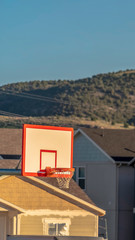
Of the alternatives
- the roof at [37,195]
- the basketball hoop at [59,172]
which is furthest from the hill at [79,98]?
the basketball hoop at [59,172]

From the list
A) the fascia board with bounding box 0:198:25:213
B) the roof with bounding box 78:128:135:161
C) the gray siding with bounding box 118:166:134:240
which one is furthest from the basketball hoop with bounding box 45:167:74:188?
the roof with bounding box 78:128:135:161

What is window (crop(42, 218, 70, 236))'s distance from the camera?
115 feet

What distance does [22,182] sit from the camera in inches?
1362

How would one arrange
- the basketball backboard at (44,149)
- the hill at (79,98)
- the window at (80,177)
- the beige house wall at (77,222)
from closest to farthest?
1. the basketball backboard at (44,149)
2. the beige house wall at (77,222)
3. the window at (80,177)
4. the hill at (79,98)

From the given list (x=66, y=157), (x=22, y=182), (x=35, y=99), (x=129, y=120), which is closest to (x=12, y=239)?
(x=66, y=157)

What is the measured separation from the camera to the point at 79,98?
115m

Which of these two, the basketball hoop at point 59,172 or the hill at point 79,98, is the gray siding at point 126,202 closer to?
the basketball hoop at point 59,172

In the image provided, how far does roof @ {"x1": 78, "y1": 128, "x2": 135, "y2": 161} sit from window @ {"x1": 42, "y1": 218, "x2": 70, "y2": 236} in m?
9.62

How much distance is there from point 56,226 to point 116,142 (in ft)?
41.2

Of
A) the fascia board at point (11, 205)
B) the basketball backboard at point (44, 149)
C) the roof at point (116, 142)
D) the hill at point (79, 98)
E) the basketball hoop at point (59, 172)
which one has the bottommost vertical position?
the fascia board at point (11, 205)

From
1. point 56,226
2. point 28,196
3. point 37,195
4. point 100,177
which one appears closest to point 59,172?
point 28,196

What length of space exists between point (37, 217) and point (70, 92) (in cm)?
8334

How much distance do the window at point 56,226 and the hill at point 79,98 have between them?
6330 centimetres

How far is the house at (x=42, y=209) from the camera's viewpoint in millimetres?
34062
